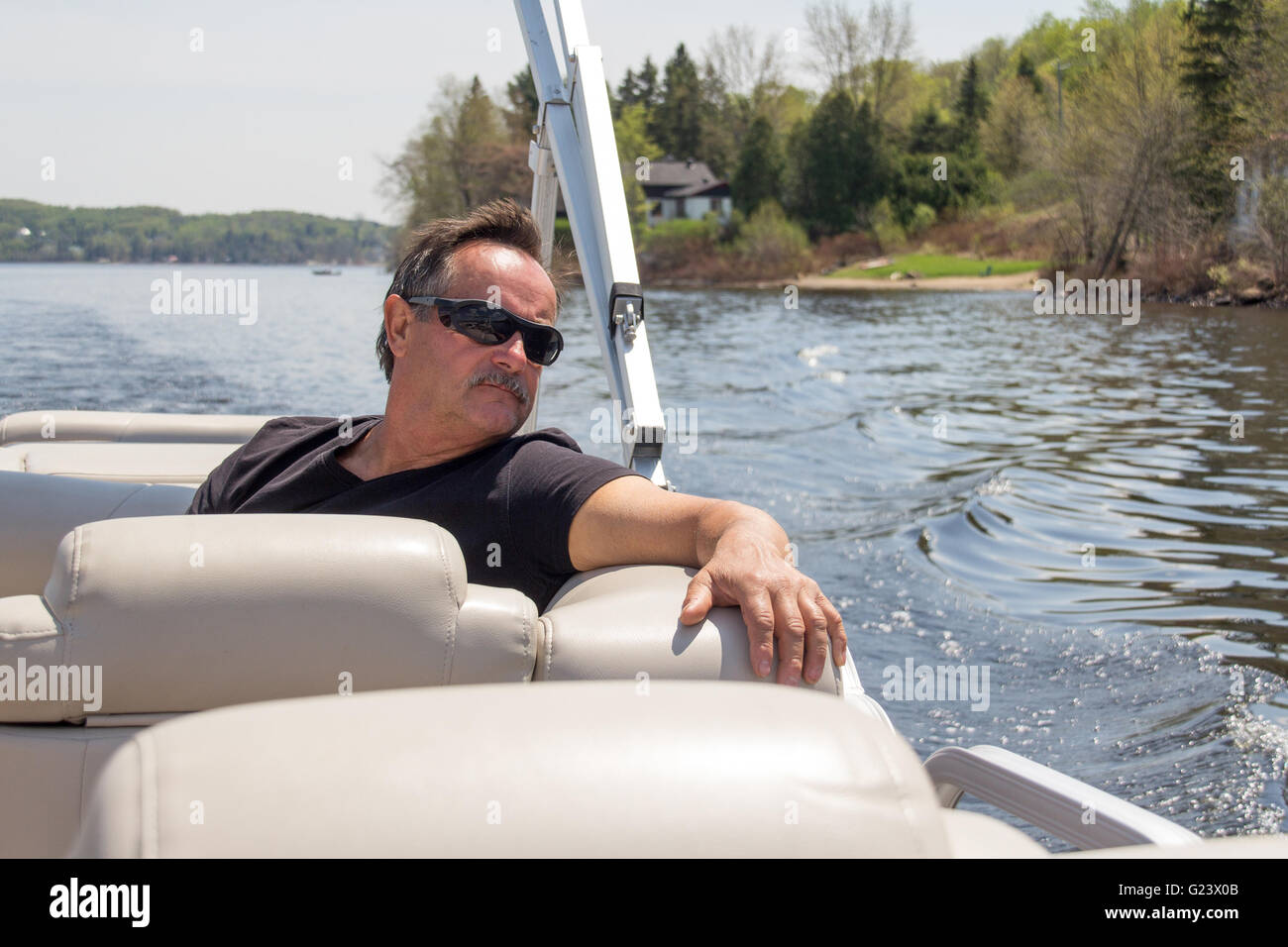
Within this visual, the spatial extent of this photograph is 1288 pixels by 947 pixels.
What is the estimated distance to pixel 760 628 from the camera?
1.66 metres

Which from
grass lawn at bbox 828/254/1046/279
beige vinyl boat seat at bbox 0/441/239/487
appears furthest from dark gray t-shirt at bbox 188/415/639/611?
grass lawn at bbox 828/254/1046/279

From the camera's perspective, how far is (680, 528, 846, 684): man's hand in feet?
5.44

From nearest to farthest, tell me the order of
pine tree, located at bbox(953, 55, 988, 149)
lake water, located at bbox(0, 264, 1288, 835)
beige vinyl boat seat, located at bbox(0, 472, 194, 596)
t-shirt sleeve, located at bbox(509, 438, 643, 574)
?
t-shirt sleeve, located at bbox(509, 438, 643, 574) → beige vinyl boat seat, located at bbox(0, 472, 194, 596) → lake water, located at bbox(0, 264, 1288, 835) → pine tree, located at bbox(953, 55, 988, 149)

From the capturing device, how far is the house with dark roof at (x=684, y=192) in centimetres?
7400

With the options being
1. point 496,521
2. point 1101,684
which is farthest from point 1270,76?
point 496,521

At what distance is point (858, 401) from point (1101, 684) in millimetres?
9783

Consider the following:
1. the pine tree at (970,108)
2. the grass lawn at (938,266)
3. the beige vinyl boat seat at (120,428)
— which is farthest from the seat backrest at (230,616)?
the pine tree at (970,108)

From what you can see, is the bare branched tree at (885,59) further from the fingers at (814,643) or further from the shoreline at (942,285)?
the fingers at (814,643)

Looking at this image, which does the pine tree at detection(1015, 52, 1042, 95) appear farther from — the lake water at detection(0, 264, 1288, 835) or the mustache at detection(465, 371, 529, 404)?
the mustache at detection(465, 371, 529, 404)

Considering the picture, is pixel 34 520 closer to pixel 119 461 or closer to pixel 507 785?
pixel 119 461

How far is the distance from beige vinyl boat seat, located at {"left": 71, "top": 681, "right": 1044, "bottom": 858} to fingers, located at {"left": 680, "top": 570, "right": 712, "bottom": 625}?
0.68m

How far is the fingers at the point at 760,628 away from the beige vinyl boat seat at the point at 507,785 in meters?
0.67

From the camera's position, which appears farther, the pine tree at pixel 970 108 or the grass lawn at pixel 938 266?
the pine tree at pixel 970 108

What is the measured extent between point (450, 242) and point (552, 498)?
85cm
